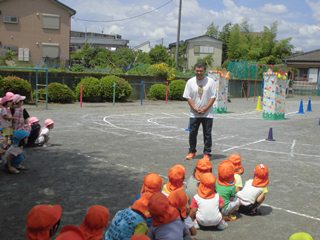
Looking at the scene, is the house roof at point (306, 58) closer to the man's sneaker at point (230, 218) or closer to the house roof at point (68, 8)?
the house roof at point (68, 8)

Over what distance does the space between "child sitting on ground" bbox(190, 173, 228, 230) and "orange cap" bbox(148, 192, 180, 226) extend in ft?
3.35

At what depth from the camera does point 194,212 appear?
4.41m

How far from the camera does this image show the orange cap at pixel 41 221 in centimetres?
270

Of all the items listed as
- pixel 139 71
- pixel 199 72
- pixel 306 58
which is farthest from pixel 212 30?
pixel 199 72

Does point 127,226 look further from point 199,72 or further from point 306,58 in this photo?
point 306,58

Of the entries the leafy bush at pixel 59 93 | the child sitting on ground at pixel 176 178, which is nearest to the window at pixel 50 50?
the leafy bush at pixel 59 93

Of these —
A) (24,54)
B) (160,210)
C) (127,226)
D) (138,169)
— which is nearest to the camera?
(160,210)

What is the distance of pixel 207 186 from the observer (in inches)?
172

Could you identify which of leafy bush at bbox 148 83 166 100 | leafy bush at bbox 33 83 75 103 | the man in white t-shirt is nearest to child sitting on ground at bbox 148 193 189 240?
the man in white t-shirt

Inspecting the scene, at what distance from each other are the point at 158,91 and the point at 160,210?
22.2 meters

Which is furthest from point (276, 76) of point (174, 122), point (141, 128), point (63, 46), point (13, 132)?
point (63, 46)

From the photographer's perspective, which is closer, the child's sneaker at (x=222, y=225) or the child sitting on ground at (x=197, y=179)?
the child's sneaker at (x=222, y=225)

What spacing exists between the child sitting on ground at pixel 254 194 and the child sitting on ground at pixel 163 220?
1.66 metres

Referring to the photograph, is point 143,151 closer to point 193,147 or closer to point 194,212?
point 193,147
